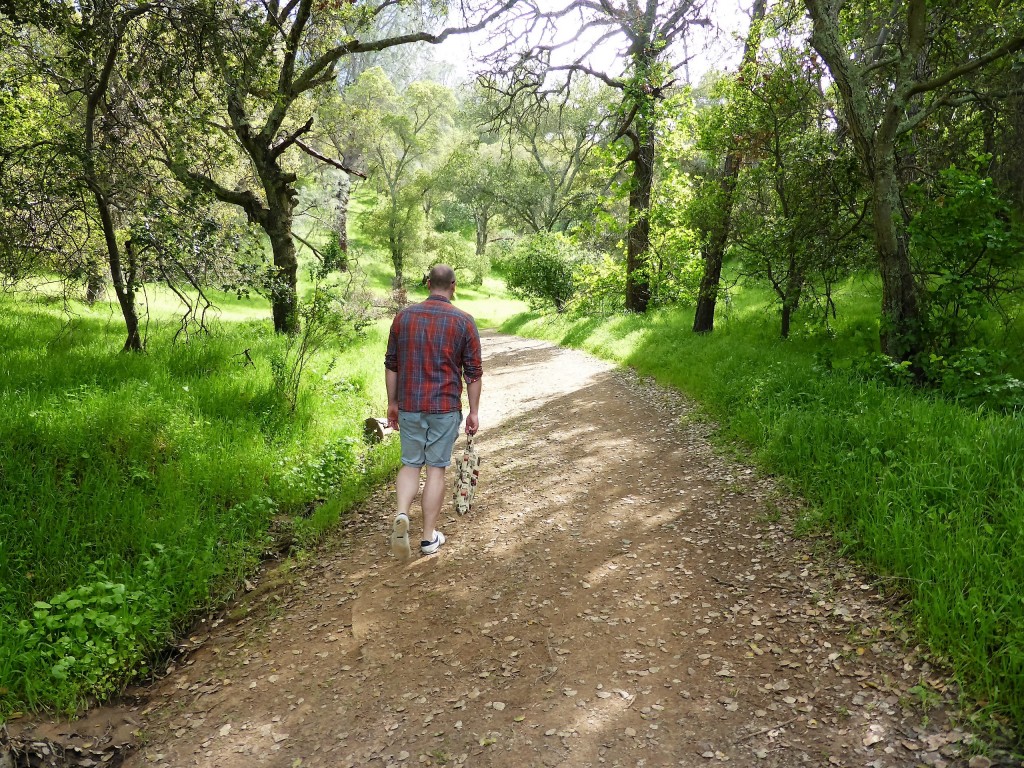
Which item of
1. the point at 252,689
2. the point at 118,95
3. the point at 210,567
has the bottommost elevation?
the point at 252,689

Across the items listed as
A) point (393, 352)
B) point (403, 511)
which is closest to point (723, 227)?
Result: point (393, 352)

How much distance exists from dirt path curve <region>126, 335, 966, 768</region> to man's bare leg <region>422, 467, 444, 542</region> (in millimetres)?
253

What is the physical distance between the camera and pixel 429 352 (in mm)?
4379

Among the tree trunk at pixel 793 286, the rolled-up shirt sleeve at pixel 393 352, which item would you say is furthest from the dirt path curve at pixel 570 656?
the tree trunk at pixel 793 286

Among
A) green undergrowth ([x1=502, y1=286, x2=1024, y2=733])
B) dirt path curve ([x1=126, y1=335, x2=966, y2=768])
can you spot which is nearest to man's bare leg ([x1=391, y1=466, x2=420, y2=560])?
dirt path curve ([x1=126, y1=335, x2=966, y2=768])

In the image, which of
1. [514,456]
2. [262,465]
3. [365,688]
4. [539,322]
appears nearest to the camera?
[365,688]

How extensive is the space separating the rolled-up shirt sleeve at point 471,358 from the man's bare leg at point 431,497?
2.57 feet

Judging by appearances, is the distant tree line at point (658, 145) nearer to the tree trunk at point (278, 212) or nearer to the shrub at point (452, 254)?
the tree trunk at point (278, 212)

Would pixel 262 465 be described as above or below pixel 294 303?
below

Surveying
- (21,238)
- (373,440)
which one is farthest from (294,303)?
(21,238)

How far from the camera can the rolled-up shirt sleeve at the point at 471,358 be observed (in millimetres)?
4516

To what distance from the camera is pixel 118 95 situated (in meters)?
7.15

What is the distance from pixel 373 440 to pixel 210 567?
3.16 m

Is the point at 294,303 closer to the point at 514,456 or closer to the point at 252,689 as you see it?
the point at 514,456
